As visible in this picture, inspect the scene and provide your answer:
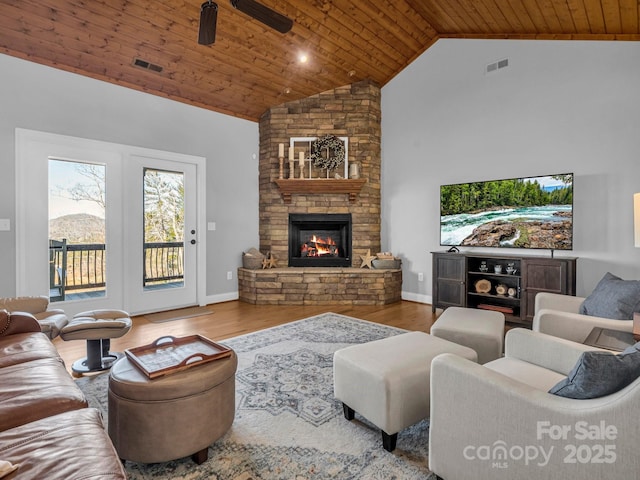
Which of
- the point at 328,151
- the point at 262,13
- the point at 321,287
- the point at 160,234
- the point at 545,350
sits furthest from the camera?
the point at 328,151

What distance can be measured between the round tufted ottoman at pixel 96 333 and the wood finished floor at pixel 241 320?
1.04 feet

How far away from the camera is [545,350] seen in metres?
1.83

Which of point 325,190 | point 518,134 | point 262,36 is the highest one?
point 262,36

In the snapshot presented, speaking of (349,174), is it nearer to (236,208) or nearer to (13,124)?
(236,208)

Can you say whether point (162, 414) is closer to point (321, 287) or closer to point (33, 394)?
point (33, 394)

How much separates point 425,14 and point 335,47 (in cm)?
116

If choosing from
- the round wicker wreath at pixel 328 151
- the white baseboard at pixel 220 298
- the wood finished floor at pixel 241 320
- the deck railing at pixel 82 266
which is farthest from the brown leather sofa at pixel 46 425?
the round wicker wreath at pixel 328 151

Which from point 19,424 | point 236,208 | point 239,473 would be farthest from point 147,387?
point 236,208

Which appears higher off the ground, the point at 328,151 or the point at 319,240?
the point at 328,151

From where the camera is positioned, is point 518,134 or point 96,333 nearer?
point 96,333

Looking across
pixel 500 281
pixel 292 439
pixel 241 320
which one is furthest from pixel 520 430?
pixel 500 281

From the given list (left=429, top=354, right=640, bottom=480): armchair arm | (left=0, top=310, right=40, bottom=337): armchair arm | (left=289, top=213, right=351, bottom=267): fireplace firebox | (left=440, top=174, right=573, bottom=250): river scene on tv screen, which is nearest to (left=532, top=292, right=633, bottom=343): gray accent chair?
(left=429, top=354, right=640, bottom=480): armchair arm

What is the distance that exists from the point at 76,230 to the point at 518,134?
523 centimetres

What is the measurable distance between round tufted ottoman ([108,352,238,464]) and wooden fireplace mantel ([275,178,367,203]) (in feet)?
12.9
